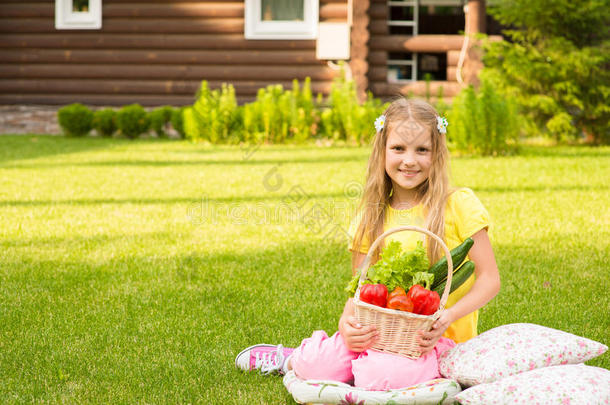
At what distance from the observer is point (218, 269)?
15.3 feet

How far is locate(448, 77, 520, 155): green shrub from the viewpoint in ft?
32.0

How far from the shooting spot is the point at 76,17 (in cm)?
1428

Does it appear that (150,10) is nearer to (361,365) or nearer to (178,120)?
(178,120)

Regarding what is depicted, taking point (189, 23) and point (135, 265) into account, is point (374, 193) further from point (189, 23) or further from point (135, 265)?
point (189, 23)

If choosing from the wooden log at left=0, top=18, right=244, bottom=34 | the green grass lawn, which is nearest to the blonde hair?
the green grass lawn

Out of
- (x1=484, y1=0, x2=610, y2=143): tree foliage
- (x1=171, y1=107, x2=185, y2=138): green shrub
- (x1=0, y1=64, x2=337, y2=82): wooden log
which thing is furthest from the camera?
(x1=0, y1=64, x2=337, y2=82): wooden log

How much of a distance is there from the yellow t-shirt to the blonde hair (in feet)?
0.14

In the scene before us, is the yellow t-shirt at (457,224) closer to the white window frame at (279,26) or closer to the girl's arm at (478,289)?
the girl's arm at (478,289)

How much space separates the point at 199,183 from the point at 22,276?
362 centimetres

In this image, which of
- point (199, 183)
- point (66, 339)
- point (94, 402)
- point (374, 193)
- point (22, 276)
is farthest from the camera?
point (199, 183)

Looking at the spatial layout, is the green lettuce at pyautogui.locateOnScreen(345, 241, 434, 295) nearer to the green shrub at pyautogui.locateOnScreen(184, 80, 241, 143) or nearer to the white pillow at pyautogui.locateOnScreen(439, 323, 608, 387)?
the white pillow at pyautogui.locateOnScreen(439, 323, 608, 387)

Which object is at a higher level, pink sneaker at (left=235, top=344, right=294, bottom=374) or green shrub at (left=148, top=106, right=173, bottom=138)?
green shrub at (left=148, top=106, right=173, bottom=138)

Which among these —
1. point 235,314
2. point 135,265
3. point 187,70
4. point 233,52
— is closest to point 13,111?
point 187,70

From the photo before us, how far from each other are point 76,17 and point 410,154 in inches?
502
